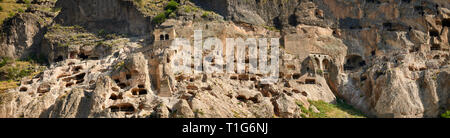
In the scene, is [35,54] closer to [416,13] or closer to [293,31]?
[293,31]

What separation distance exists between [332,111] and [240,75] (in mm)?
11228

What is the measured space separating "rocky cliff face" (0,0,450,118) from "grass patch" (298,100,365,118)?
1.01m

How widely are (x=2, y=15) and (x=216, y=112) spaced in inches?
2095

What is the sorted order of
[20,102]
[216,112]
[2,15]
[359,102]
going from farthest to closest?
[2,15]
[359,102]
[20,102]
[216,112]

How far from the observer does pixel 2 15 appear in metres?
87.3

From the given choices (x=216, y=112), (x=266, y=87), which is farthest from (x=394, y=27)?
(x=216, y=112)

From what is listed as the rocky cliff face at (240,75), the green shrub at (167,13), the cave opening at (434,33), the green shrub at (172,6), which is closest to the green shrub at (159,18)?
the green shrub at (167,13)

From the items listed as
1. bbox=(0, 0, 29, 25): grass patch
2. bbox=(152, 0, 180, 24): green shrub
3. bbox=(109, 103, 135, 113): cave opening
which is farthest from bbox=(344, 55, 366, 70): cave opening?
bbox=(0, 0, 29, 25): grass patch

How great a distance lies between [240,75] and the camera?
62.2 m

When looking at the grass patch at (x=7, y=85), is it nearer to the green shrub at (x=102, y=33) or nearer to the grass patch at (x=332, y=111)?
the green shrub at (x=102, y=33)

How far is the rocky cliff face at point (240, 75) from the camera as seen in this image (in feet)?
176

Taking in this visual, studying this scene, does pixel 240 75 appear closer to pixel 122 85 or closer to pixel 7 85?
pixel 122 85

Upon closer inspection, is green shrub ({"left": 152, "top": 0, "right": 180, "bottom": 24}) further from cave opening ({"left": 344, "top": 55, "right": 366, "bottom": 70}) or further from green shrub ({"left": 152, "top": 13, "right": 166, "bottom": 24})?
cave opening ({"left": 344, "top": 55, "right": 366, "bottom": 70})
